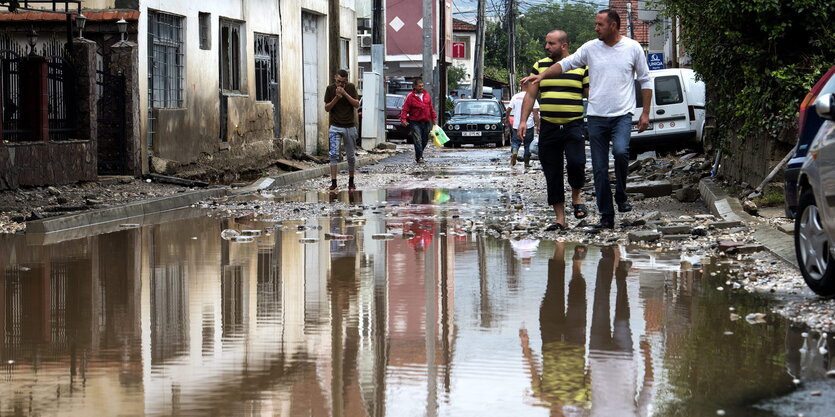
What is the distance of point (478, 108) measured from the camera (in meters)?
41.2

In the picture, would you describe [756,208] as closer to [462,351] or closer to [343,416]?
[462,351]

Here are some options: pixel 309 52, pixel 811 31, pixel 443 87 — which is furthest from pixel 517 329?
pixel 443 87

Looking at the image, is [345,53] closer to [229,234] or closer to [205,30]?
[205,30]

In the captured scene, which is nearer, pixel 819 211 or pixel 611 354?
pixel 611 354

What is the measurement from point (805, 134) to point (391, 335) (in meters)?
4.70

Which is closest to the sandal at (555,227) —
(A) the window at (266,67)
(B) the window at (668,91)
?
(B) the window at (668,91)

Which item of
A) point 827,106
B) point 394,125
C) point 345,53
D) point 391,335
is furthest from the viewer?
point 394,125

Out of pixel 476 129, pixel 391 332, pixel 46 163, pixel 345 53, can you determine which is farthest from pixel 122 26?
pixel 476 129

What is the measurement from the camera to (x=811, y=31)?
1331 cm

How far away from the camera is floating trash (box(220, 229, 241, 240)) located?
465 inches

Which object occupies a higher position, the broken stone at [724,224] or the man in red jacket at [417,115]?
the man in red jacket at [417,115]

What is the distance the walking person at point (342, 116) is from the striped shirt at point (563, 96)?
7365mm

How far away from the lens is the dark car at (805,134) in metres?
9.12

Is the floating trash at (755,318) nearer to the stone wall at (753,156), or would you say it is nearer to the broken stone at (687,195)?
the stone wall at (753,156)
